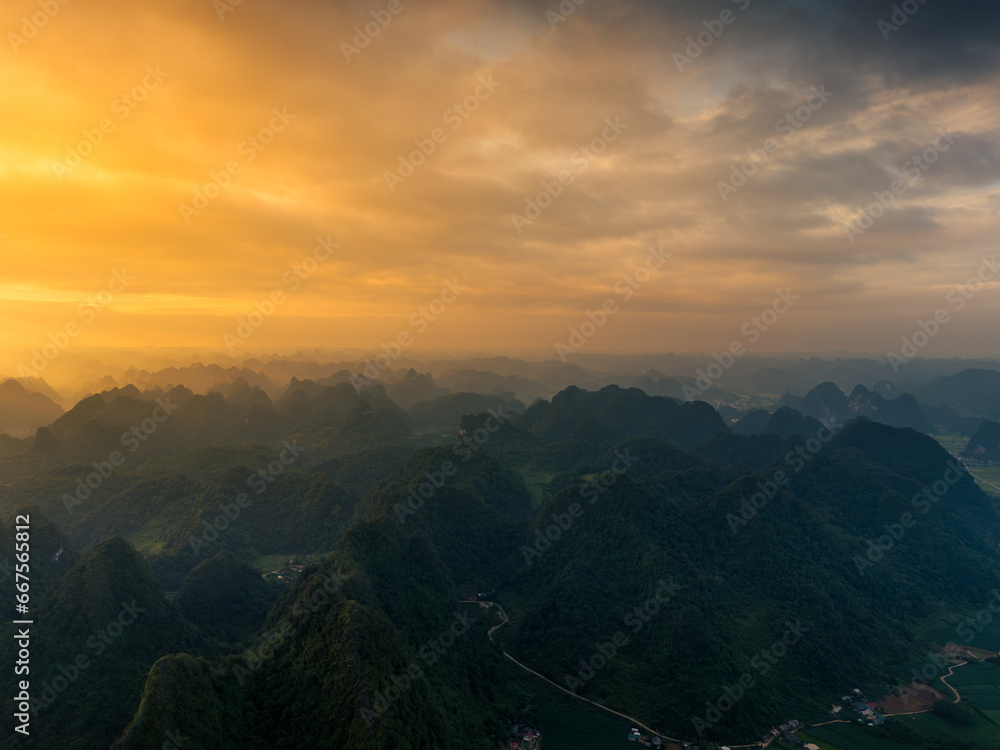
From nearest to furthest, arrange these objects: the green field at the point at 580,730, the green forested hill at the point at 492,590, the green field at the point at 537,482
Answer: the green forested hill at the point at 492,590 < the green field at the point at 580,730 < the green field at the point at 537,482

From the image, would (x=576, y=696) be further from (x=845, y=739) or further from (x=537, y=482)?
(x=537, y=482)

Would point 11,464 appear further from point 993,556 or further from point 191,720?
point 993,556

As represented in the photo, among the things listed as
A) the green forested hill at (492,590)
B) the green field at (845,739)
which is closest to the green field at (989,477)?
the green forested hill at (492,590)

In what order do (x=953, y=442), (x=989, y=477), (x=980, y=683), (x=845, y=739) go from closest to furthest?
(x=845, y=739) < (x=980, y=683) < (x=989, y=477) < (x=953, y=442)

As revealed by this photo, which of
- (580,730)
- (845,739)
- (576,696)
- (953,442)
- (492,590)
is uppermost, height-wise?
(953,442)

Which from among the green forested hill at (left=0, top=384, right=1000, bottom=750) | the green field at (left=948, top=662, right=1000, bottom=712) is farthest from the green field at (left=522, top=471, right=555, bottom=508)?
the green field at (left=948, top=662, right=1000, bottom=712)

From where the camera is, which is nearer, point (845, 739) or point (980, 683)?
point (845, 739)

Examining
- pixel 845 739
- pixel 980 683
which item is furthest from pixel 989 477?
pixel 845 739

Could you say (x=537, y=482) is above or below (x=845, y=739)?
below

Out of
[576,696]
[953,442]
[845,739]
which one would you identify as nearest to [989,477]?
[953,442]

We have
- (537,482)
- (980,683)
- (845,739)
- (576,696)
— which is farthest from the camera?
(537,482)

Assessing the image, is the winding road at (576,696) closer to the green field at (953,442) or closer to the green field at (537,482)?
the green field at (537,482)

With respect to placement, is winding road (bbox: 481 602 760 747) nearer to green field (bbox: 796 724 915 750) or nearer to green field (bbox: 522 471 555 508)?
green field (bbox: 796 724 915 750)
